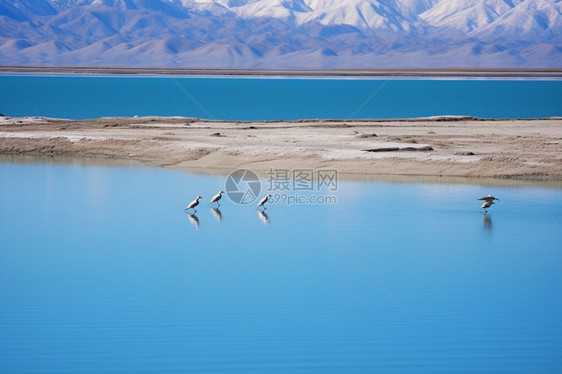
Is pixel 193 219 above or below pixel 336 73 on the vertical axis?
below

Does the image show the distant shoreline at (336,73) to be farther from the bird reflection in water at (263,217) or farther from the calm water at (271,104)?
the bird reflection in water at (263,217)

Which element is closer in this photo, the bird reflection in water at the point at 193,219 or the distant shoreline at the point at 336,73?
the bird reflection in water at the point at 193,219

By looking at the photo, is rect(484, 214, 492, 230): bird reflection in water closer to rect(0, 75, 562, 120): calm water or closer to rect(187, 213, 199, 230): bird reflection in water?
rect(187, 213, 199, 230): bird reflection in water

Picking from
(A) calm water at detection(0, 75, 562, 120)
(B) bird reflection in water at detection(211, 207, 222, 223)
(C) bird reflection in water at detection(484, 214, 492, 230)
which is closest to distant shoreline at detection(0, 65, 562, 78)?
(A) calm water at detection(0, 75, 562, 120)

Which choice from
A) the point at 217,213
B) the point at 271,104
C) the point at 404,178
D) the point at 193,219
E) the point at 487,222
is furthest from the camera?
the point at 271,104

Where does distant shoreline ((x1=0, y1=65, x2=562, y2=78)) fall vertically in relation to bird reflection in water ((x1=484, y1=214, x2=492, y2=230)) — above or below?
above

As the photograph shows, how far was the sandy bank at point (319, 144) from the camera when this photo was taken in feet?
82.3

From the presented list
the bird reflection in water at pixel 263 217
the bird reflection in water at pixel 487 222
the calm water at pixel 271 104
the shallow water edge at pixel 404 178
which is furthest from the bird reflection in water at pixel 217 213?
the calm water at pixel 271 104

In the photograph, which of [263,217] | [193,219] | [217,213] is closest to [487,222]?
[263,217]

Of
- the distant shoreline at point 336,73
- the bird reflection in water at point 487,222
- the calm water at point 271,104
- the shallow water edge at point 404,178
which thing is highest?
the distant shoreline at point 336,73

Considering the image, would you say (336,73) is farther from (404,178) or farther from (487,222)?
(487,222)

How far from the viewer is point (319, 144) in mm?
28016

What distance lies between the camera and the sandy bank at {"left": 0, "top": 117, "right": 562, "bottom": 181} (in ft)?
82.3

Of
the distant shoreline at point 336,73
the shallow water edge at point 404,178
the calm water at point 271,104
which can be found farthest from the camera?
the distant shoreline at point 336,73
